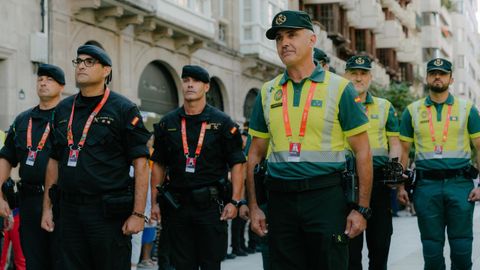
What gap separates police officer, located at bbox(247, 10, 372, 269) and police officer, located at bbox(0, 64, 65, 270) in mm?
2590

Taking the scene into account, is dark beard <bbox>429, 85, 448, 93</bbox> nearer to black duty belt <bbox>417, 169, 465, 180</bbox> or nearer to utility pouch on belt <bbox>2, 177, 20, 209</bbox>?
black duty belt <bbox>417, 169, 465, 180</bbox>

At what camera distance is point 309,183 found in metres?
5.01

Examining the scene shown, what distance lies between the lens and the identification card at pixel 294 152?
5.09 meters

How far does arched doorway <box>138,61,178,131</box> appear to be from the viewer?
2139cm

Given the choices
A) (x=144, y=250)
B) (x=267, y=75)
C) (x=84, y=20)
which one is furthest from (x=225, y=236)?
(x=267, y=75)

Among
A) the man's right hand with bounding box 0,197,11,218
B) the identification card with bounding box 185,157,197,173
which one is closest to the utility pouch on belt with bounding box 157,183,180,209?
the identification card with bounding box 185,157,197,173

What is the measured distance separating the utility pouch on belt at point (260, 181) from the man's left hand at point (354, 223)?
0.72m

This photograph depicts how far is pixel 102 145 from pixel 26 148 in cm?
175

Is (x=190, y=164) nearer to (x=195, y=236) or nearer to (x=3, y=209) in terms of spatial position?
(x=195, y=236)

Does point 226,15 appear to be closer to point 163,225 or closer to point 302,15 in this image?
point 163,225

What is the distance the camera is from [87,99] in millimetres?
5887

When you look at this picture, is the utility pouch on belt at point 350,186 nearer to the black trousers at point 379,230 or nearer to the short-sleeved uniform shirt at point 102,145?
the short-sleeved uniform shirt at point 102,145

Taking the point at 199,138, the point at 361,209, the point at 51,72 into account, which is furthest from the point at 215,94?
the point at 361,209

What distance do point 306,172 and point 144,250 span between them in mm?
7066
